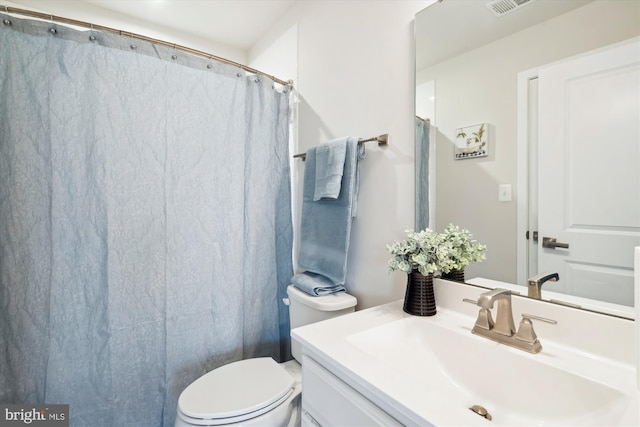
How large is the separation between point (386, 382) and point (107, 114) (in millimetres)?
1463

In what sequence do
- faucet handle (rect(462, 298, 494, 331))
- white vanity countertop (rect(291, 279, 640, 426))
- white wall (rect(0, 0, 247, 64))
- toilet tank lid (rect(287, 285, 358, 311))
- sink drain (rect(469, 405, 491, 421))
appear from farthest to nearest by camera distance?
white wall (rect(0, 0, 247, 64)) → toilet tank lid (rect(287, 285, 358, 311)) → faucet handle (rect(462, 298, 494, 331)) → sink drain (rect(469, 405, 491, 421)) → white vanity countertop (rect(291, 279, 640, 426))

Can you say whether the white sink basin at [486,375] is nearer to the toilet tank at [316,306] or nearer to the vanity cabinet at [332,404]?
the vanity cabinet at [332,404]

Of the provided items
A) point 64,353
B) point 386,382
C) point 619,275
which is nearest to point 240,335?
point 64,353

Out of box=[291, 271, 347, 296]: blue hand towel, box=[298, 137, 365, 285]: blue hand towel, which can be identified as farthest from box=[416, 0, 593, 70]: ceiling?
box=[291, 271, 347, 296]: blue hand towel

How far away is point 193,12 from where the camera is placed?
6.08 ft

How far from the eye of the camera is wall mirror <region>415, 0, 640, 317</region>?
0.74m

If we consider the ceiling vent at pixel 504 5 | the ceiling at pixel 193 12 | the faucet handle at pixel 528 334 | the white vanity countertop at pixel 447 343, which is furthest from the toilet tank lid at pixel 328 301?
the ceiling at pixel 193 12

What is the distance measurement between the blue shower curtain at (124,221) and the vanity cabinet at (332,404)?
0.84 metres

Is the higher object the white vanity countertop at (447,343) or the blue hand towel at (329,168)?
the blue hand towel at (329,168)

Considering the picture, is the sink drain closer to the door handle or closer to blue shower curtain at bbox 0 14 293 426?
the door handle

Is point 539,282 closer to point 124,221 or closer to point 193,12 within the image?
point 124,221

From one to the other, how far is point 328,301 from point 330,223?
0.36 m

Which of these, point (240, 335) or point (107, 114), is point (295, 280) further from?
point (107, 114)

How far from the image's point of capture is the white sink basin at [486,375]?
61 centimetres
